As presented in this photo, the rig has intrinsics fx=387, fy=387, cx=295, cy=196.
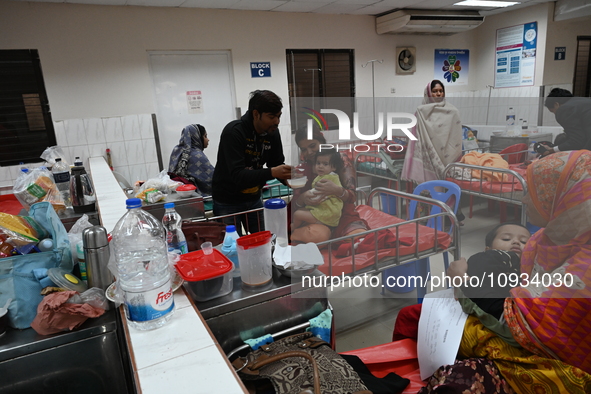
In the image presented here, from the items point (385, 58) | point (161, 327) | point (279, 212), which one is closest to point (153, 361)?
point (161, 327)

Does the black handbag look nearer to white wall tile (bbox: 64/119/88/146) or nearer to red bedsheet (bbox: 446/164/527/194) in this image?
red bedsheet (bbox: 446/164/527/194)

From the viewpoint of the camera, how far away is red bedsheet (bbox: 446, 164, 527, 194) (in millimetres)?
523

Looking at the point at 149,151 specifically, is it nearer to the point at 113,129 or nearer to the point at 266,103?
the point at 113,129

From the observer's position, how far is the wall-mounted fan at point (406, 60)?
5.58m

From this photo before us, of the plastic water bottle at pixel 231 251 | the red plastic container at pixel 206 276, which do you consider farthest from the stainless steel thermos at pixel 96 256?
the plastic water bottle at pixel 231 251

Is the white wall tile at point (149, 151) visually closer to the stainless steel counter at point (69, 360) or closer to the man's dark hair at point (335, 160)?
the stainless steel counter at point (69, 360)

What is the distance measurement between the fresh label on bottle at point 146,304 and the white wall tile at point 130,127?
12.2 ft

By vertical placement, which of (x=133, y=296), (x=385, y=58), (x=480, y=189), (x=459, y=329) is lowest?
(x=459, y=329)

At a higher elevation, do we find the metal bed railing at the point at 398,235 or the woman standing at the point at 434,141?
the woman standing at the point at 434,141

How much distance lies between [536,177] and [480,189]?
0.07 m

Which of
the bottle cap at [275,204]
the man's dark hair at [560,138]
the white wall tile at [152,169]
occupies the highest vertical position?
the man's dark hair at [560,138]

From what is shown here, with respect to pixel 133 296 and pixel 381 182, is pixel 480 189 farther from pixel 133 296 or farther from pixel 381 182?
pixel 133 296

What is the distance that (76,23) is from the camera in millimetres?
3822

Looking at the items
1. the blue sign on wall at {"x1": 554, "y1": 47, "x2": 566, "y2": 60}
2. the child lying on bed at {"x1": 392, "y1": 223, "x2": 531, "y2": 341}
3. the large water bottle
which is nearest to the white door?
the large water bottle
